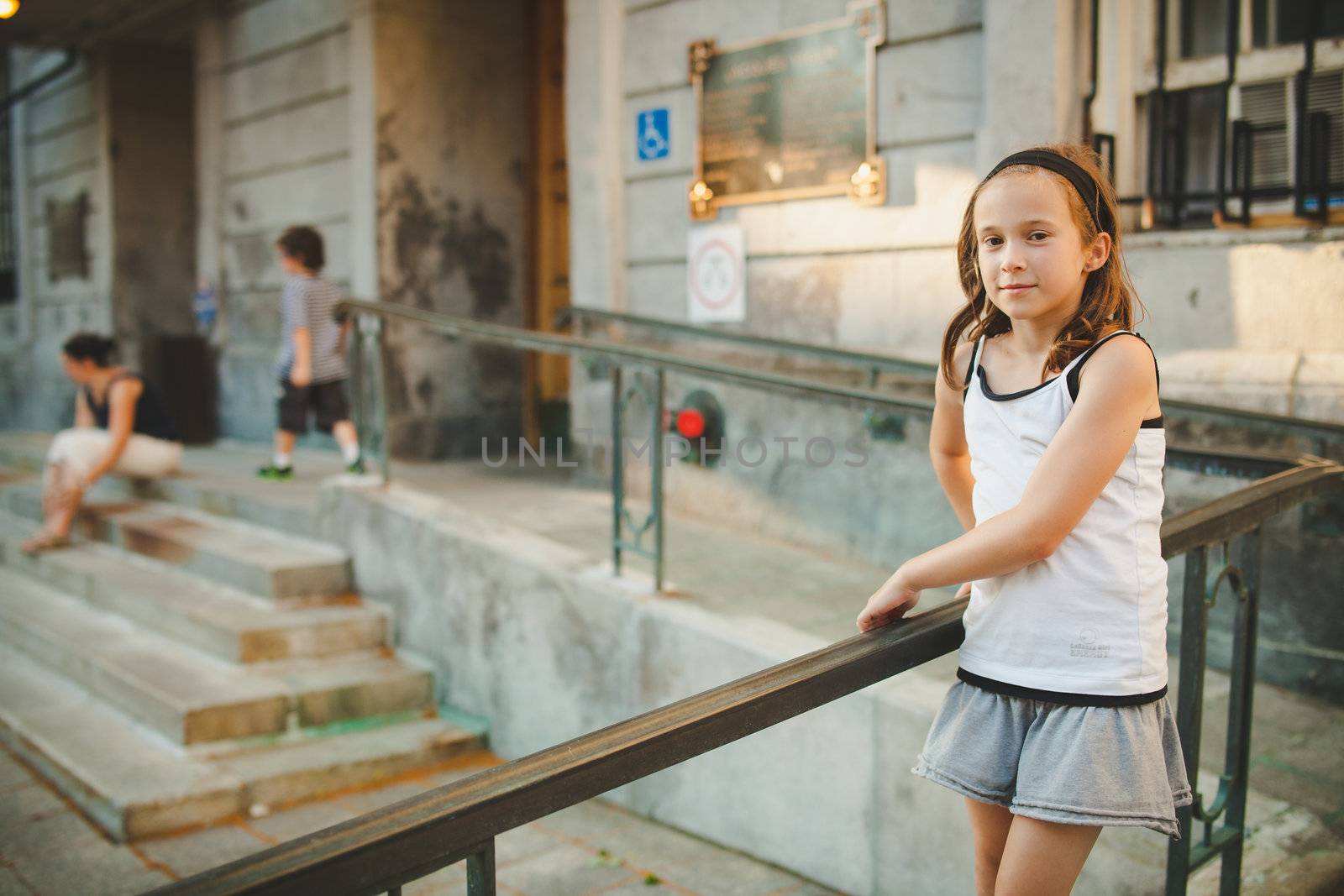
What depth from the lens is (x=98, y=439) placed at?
20.9ft

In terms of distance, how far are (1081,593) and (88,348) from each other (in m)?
6.49

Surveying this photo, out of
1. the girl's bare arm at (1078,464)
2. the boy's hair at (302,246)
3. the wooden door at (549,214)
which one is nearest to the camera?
the girl's bare arm at (1078,464)

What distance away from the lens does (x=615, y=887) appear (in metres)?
3.28

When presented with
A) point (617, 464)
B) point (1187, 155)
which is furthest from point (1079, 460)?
point (1187, 155)

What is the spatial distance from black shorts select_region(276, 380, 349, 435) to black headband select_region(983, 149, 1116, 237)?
207 inches

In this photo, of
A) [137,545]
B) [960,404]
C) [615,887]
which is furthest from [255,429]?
[960,404]

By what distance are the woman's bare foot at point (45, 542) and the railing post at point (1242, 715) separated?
19.1ft

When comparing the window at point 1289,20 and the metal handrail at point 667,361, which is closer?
the metal handrail at point 667,361

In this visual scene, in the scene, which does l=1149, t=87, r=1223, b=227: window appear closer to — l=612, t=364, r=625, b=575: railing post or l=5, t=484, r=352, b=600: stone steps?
l=612, t=364, r=625, b=575: railing post

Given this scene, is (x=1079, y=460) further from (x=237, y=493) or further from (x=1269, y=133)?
(x=237, y=493)

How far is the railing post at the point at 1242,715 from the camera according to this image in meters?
2.38

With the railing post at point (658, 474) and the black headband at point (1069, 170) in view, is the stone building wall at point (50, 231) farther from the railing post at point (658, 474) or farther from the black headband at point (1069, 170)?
the black headband at point (1069, 170)

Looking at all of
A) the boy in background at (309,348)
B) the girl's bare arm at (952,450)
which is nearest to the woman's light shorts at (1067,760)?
the girl's bare arm at (952,450)

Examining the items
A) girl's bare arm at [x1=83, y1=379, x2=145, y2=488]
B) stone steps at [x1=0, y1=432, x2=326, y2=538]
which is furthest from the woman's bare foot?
stone steps at [x1=0, y1=432, x2=326, y2=538]
